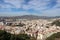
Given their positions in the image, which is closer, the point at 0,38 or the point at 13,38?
the point at 0,38

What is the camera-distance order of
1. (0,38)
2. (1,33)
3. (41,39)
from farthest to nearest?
1. (41,39)
2. (1,33)
3. (0,38)

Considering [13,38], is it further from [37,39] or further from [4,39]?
[37,39]

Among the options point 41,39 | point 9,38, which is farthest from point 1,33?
point 41,39

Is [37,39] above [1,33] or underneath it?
underneath

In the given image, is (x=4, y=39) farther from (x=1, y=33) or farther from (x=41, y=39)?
(x=41, y=39)

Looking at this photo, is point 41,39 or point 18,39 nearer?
point 18,39

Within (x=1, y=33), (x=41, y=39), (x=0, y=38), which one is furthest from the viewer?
(x=41, y=39)

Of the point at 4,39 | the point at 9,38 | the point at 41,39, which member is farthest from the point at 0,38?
the point at 41,39

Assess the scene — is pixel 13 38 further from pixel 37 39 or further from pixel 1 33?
pixel 37 39

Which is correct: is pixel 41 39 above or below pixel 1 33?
below
